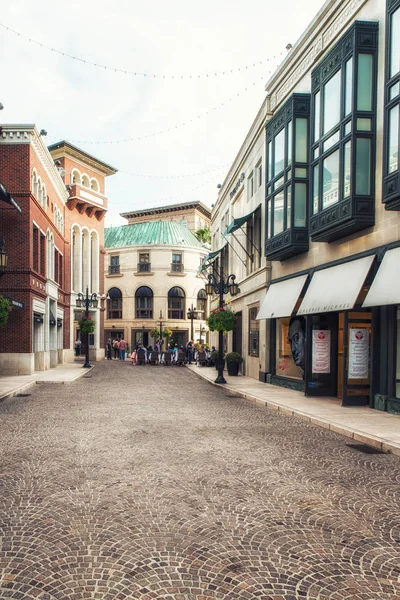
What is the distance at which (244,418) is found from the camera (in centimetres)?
1070

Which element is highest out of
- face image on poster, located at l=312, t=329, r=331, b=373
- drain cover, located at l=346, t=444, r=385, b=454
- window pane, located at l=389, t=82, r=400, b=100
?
window pane, located at l=389, t=82, r=400, b=100

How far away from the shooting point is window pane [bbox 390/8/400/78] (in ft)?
35.9

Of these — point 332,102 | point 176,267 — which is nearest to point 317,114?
point 332,102

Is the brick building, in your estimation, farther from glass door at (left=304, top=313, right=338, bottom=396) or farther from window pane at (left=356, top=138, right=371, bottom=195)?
window pane at (left=356, top=138, right=371, bottom=195)

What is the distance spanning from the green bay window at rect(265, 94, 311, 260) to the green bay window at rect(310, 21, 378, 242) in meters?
1.68

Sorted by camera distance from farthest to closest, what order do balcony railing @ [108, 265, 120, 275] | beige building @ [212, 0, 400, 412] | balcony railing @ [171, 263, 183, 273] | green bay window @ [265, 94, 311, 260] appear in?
balcony railing @ [108, 265, 120, 275]
balcony railing @ [171, 263, 183, 273]
green bay window @ [265, 94, 311, 260]
beige building @ [212, 0, 400, 412]

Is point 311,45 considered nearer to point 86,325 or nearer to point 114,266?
point 86,325

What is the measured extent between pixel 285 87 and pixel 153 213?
6374cm

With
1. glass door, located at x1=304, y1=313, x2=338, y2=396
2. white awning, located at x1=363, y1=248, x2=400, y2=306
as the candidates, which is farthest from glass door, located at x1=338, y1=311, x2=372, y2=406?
glass door, located at x1=304, y1=313, x2=338, y2=396

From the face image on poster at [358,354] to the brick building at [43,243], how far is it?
15155mm

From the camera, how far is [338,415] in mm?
10758

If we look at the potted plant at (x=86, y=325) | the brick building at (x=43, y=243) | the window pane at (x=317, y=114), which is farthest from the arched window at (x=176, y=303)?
the window pane at (x=317, y=114)

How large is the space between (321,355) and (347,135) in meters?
6.47

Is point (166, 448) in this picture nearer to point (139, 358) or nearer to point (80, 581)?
point (80, 581)
